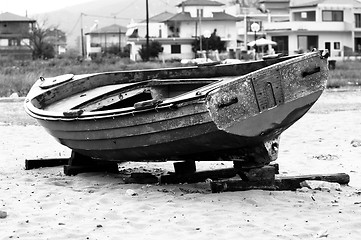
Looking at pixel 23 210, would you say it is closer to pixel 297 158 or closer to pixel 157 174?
pixel 157 174

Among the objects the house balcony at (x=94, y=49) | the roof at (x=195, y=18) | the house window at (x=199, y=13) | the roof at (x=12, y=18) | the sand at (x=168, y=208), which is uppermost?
the roof at (x=12, y=18)

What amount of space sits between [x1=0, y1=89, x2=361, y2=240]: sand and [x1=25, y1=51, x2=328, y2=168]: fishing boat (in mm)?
396

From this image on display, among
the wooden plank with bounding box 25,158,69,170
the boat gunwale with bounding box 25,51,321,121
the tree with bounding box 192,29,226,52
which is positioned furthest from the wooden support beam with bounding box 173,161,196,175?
the tree with bounding box 192,29,226,52

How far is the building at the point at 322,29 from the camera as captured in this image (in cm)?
6812

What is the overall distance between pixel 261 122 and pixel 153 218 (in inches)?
54.3

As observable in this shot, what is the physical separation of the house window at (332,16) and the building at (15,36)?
27477 millimetres

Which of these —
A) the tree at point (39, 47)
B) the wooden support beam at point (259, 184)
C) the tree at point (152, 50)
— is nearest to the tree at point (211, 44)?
the tree at point (152, 50)

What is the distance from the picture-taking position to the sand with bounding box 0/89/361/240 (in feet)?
20.2

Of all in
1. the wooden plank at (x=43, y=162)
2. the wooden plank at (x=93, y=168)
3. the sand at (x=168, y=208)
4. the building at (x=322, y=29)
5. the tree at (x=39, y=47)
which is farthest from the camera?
the tree at (x=39, y=47)

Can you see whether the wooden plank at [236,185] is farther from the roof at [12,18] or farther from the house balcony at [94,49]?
the house balcony at [94,49]

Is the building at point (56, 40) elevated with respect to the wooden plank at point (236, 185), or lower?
elevated

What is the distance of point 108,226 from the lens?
638 cm

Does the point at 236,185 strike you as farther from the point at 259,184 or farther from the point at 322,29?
the point at 322,29

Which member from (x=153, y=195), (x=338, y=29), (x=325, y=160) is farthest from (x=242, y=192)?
(x=338, y=29)
